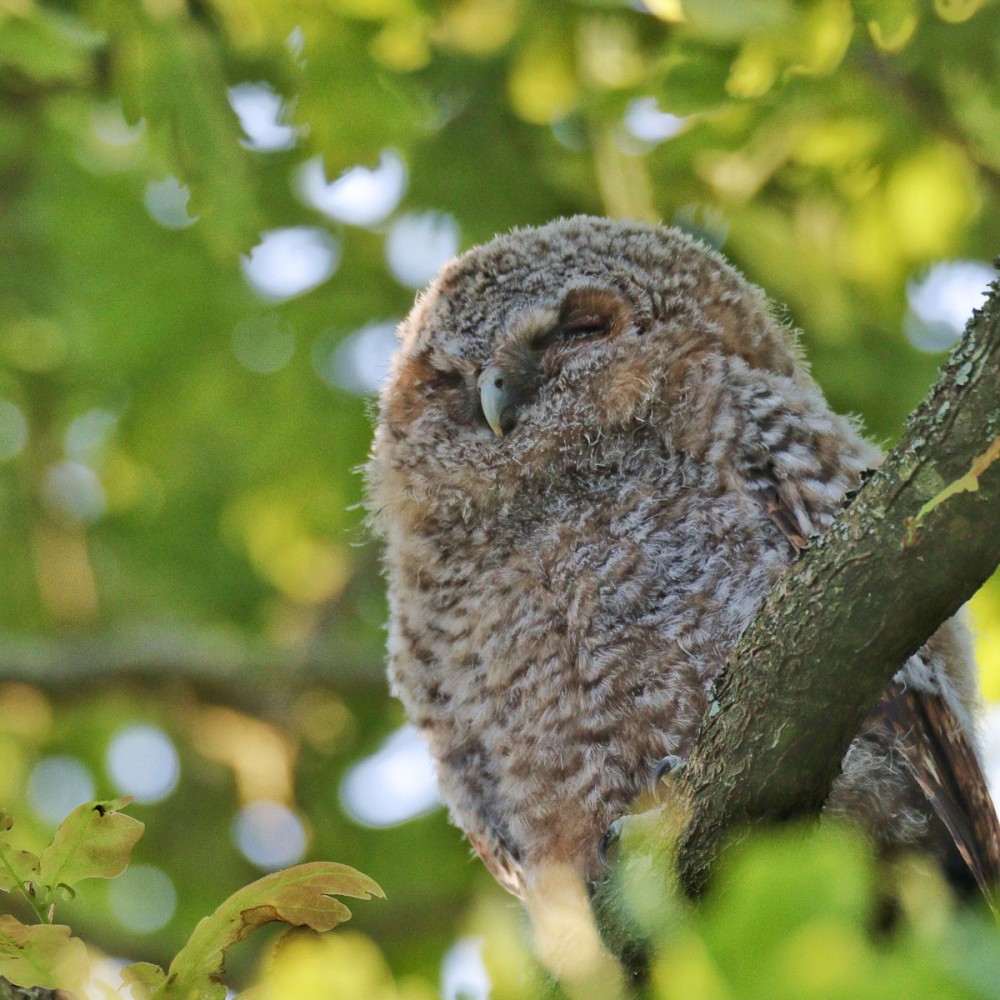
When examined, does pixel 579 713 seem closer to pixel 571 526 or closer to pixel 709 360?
pixel 571 526

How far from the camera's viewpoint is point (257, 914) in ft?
5.30

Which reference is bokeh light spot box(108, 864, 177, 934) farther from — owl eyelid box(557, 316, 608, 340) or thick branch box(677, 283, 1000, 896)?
thick branch box(677, 283, 1000, 896)

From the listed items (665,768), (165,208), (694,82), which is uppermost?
(165,208)

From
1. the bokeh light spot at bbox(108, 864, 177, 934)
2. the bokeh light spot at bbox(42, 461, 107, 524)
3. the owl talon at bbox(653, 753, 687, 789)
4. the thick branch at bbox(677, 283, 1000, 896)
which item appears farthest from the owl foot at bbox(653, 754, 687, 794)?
the bokeh light spot at bbox(42, 461, 107, 524)

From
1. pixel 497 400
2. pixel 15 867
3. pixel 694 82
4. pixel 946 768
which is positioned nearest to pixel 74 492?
pixel 497 400

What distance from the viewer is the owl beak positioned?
3.08m

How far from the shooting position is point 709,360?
290 cm

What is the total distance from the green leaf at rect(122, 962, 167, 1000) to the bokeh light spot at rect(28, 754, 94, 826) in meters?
3.67

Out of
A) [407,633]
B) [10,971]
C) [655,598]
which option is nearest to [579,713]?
[655,598]

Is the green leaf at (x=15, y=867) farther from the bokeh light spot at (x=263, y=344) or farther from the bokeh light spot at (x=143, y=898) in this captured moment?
the bokeh light spot at (x=143, y=898)

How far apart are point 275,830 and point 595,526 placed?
2554mm

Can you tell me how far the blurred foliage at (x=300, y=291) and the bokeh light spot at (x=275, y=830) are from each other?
0.06 m

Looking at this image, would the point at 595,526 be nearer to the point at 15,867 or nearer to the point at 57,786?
the point at 15,867

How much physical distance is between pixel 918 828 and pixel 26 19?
2552 mm
